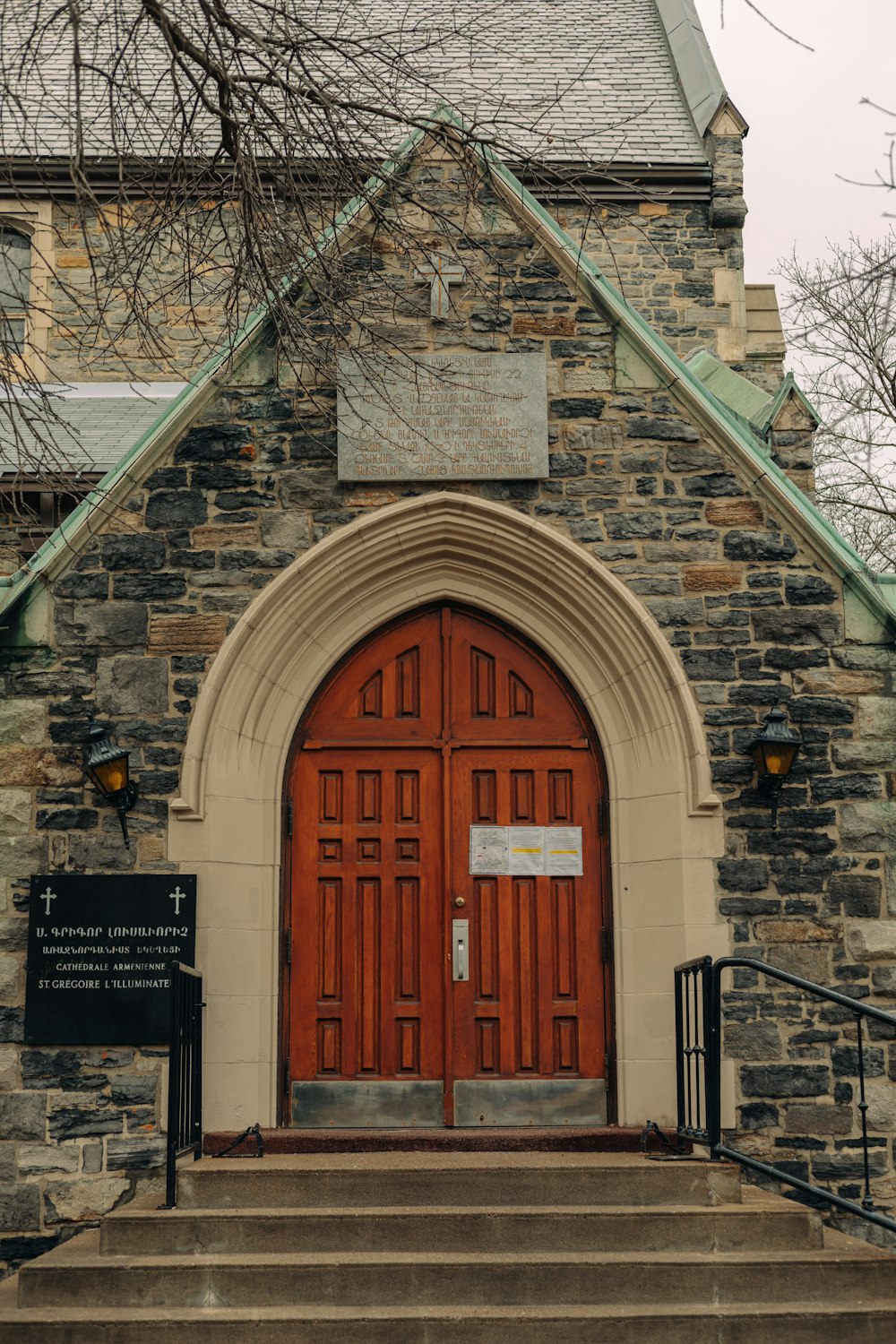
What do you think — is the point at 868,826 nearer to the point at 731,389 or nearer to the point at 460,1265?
the point at 460,1265

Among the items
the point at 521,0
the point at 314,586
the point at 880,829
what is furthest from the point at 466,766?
the point at 521,0

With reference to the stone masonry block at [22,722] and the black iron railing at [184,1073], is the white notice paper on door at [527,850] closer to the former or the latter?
the black iron railing at [184,1073]

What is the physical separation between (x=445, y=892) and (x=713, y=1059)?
2.09 metres

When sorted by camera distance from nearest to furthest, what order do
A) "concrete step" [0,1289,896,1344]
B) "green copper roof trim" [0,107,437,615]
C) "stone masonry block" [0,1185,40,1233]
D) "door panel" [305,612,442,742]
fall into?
"concrete step" [0,1289,896,1344], "stone masonry block" [0,1185,40,1233], "green copper roof trim" [0,107,437,615], "door panel" [305,612,442,742]

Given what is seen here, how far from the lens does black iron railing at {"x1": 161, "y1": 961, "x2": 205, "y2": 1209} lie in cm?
605

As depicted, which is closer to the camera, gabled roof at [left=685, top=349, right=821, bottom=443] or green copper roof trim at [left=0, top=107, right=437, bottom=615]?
green copper roof trim at [left=0, top=107, right=437, bottom=615]

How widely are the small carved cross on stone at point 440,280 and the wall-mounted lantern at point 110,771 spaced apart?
117 inches

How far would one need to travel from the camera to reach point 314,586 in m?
7.76

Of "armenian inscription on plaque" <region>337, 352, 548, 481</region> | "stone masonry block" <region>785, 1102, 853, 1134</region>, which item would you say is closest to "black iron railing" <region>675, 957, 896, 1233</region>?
"stone masonry block" <region>785, 1102, 853, 1134</region>

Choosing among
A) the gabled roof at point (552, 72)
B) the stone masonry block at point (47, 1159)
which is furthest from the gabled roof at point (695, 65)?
the stone masonry block at point (47, 1159)

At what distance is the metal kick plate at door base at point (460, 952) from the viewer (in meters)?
7.79

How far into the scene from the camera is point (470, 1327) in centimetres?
517

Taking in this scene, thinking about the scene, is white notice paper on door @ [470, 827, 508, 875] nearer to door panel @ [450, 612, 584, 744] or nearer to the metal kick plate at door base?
the metal kick plate at door base

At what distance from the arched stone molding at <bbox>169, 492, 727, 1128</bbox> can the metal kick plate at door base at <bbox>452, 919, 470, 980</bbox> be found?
2.71 ft
